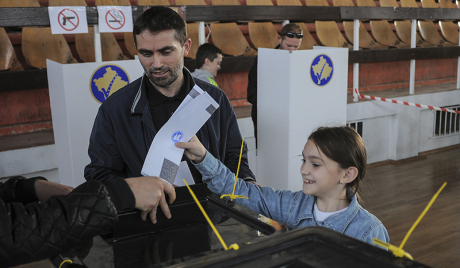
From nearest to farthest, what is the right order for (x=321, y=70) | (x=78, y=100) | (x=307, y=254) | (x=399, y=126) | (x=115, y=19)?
(x=307, y=254), (x=78, y=100), (x=115, y=19), (x=321, y=70), (x=399, y=126)

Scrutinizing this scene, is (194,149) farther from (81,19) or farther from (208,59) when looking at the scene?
(208,59)

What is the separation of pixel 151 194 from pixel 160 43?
0.76 m

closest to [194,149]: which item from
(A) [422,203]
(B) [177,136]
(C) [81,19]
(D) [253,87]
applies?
(B) [177,136]

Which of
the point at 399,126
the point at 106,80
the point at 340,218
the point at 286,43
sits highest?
the point at 286,43

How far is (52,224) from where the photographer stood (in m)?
0.73

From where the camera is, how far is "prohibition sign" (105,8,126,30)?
2895mm

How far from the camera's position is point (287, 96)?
3111 mm

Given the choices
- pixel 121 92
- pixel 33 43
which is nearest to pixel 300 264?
pixel 121 92

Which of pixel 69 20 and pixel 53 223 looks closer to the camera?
pixel 53 223

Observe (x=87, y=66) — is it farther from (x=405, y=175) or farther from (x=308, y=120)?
(x=405, y=175)

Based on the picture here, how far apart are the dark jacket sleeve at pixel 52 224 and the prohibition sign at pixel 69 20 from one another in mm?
2231

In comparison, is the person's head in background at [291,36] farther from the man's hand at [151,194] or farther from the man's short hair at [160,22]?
the man's hand at [151,194]

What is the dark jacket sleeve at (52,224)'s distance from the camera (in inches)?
28.3

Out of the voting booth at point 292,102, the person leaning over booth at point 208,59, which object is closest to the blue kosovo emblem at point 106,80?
the person leaning over booth at point 208,59
